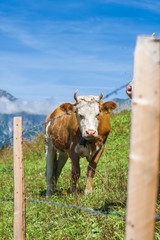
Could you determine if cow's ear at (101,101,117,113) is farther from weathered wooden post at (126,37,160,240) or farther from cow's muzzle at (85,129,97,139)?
weathered wooden post at (126,37,160,240)

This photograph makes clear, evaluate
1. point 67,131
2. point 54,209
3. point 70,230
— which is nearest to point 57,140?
point 67,131

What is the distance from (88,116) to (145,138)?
6394 millimetres

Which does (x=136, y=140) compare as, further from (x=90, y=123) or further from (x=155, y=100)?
(x=90, y=123)

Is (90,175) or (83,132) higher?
(83,132)

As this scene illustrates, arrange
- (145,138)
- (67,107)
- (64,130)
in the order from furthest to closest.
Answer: (64,130)
(67,107)
(145,138)

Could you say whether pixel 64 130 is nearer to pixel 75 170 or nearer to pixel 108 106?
pixel 75 170

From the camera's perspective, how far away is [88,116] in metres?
8.68

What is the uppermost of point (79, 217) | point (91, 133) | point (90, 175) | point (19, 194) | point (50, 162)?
point (91, 133)

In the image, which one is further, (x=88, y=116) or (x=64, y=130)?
(x=64, y=130)

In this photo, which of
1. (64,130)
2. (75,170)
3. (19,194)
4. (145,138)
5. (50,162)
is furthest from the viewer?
(50,162)

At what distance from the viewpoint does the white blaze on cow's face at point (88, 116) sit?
8.55 m

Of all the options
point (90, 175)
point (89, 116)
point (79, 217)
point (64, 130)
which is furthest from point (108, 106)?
point (79, 217)

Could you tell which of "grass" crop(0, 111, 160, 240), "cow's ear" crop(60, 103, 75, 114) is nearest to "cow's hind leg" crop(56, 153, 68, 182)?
"grass" crop(0, 111, 160, 240)

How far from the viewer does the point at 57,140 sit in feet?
33.5
